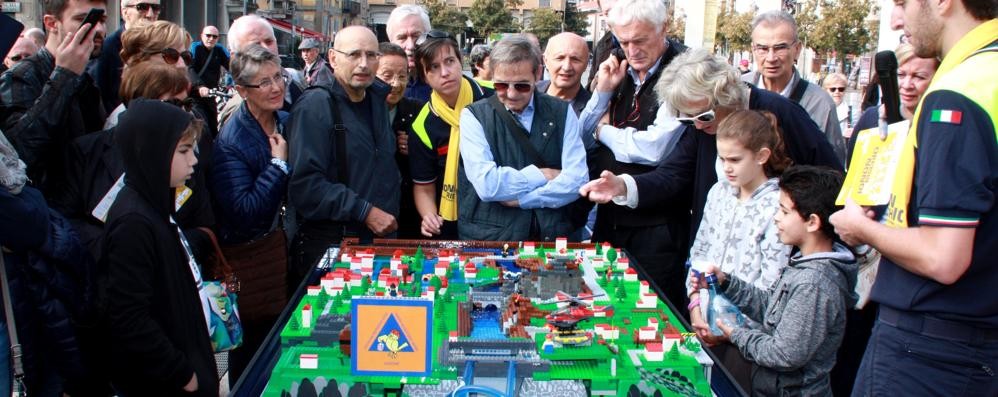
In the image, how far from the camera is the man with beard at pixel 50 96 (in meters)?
2.98

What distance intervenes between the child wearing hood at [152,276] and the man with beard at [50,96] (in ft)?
2.13

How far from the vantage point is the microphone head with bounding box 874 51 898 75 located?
277cm

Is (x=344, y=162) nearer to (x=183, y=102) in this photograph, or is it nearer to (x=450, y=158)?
(x=450, y=158)

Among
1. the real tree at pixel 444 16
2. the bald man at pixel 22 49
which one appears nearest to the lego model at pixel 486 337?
the bald man at pixel 22 49

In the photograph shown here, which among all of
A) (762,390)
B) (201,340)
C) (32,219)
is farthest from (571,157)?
(32,219)

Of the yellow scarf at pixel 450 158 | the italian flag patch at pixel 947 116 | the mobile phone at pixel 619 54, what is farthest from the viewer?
the mobile phone at pixel 619 54

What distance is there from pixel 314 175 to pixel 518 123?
1.01 meters

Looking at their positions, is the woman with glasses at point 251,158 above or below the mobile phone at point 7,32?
below

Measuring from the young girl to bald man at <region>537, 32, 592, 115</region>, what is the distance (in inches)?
57.7

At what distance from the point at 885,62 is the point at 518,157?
1.59 meters

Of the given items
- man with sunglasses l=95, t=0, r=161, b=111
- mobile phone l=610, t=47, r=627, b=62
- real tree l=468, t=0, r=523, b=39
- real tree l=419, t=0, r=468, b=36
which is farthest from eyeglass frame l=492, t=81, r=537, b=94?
real tree l=468, t=0, r=523, b=39

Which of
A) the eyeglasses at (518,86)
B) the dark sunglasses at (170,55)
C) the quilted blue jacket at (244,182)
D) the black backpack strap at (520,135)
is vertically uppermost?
the dark sunglasses at (170,55)

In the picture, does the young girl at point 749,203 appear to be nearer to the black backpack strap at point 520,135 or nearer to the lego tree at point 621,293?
the lego tree at point 621,293

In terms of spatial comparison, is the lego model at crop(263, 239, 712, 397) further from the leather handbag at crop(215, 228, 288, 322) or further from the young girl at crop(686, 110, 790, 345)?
the leather handbag at crop(215, 228, 288, 322)
